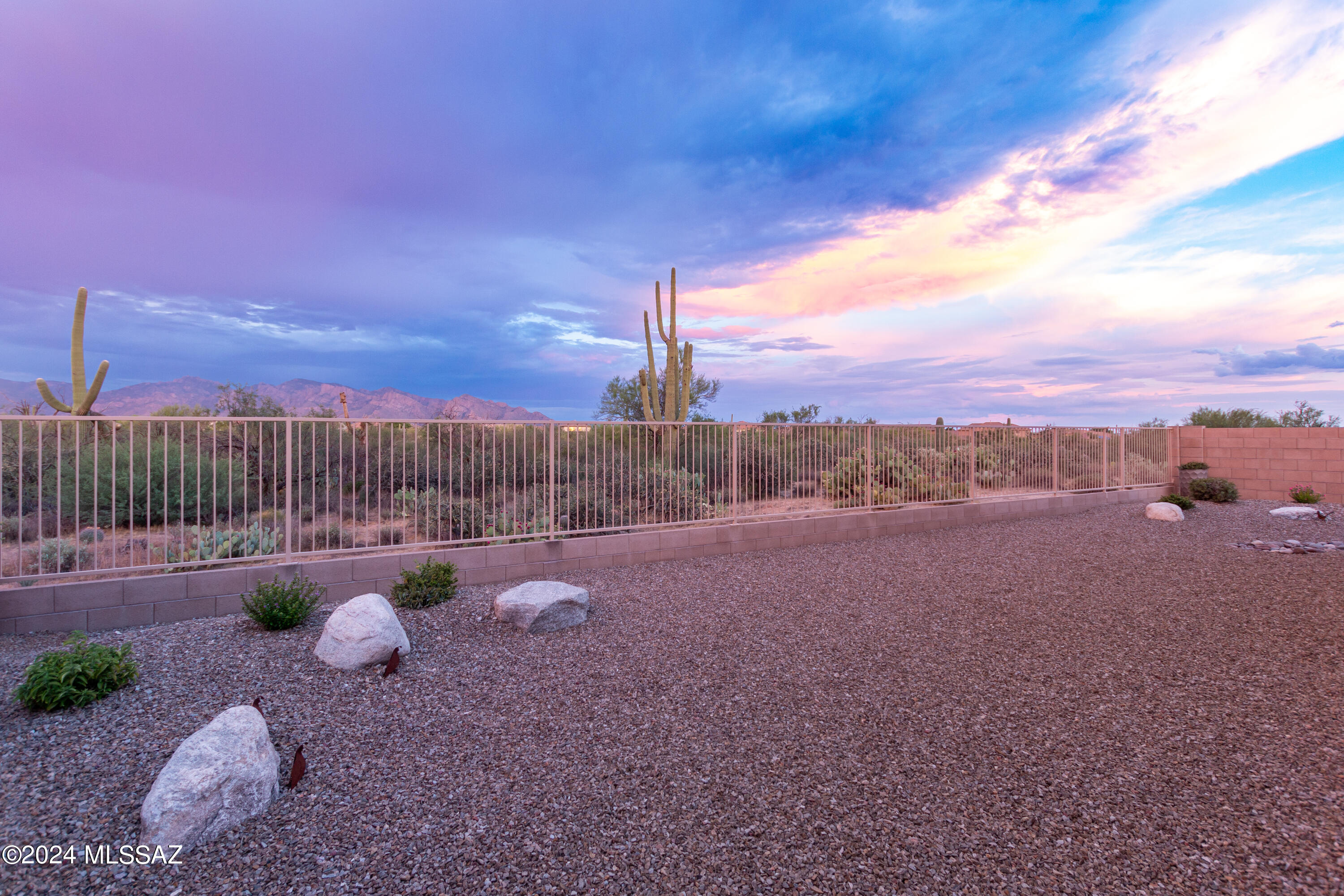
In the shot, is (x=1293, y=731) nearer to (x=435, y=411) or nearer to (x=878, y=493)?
(x=878, y=493)

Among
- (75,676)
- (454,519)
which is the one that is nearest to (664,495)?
(454,519)

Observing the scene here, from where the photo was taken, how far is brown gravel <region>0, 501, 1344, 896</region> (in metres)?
2.43

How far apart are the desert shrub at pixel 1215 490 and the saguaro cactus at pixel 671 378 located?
42.2 feet

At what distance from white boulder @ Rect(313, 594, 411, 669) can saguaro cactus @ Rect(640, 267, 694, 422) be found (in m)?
10.9

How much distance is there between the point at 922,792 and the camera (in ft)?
9.49

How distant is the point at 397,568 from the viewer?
21.9 ft

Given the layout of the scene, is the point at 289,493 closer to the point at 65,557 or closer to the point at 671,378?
the point at 65,557

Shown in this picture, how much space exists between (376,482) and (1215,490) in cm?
1841

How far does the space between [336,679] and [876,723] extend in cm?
364

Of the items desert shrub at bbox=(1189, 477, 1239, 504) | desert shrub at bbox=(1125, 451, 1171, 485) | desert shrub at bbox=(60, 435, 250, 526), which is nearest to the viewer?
desert shrub at bbox=(60, 435, 250, 526)

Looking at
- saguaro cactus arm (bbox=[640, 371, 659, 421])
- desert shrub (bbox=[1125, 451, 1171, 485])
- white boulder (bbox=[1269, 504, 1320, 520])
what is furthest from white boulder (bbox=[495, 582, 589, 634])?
desert shrub (bbox=[1125, 451, 1171, 485])

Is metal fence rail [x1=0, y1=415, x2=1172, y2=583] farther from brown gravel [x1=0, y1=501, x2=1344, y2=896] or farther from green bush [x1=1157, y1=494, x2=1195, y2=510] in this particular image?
green bush [x1=1157, y1=494, x2=1195, y2=510]

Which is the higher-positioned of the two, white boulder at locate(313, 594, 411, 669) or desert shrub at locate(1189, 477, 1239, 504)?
desert shrub at locate(1189, 477, 1239, 504)

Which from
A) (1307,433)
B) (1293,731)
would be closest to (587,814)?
(1293,731)
